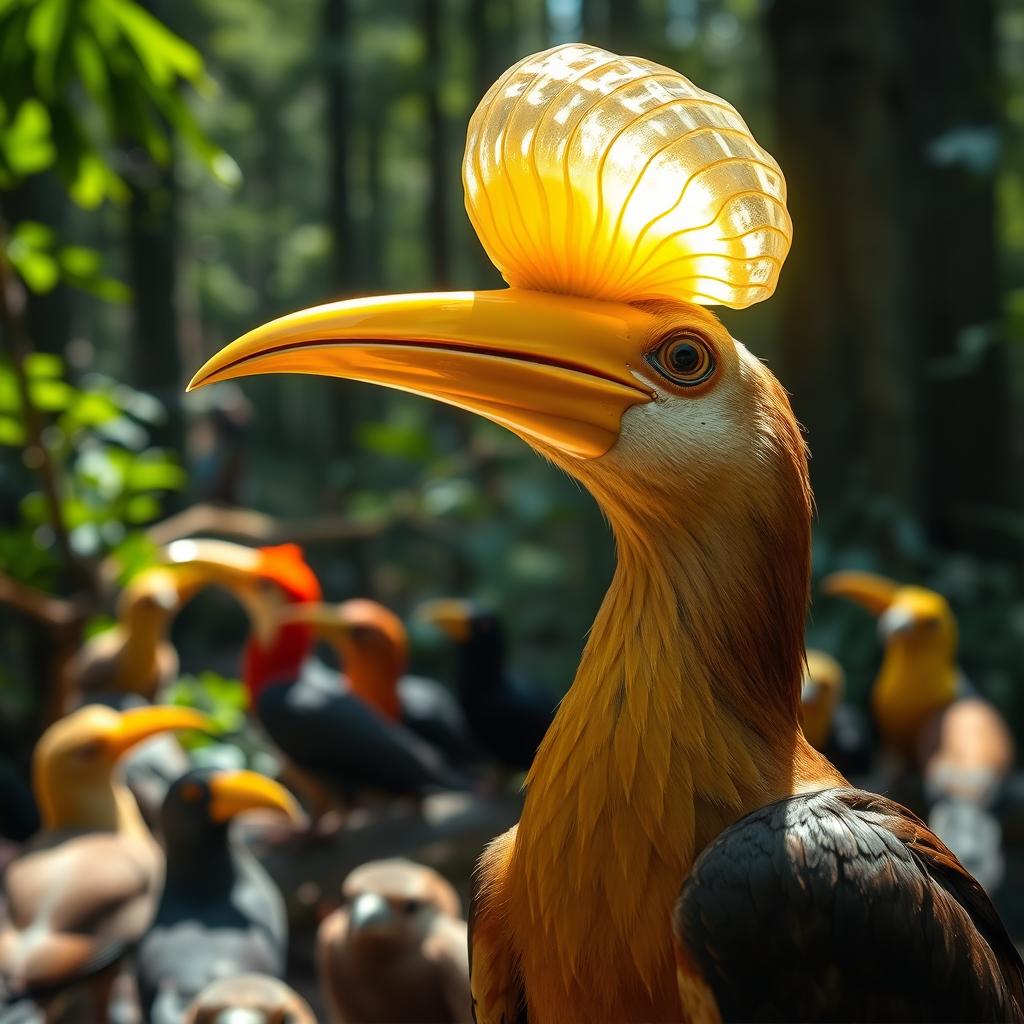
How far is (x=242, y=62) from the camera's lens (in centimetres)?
2377

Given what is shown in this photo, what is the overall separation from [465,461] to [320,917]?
4.70 metres

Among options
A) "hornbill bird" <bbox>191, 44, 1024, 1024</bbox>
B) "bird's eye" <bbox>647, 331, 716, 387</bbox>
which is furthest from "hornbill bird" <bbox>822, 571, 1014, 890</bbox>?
Answer: "bird's eye" <bbox>647, 331, 716, 387</bbox>

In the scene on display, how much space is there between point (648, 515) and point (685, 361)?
9.9 inches

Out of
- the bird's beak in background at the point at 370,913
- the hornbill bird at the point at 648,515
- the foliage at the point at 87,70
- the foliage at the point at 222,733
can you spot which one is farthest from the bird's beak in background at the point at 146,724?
the hornbill bird at the point at 648,515

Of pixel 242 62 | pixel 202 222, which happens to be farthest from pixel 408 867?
pixel 202 222

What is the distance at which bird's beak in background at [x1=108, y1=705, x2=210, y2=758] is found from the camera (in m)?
5.06

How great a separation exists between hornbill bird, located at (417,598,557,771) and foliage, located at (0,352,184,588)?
1866mm

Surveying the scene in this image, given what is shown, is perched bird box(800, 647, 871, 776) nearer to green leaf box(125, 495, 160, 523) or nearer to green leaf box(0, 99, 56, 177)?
green leaf box(125, 495, 160, 523)

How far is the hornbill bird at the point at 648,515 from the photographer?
6.18 ft

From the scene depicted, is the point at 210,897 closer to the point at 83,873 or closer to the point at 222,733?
the point at 83,873

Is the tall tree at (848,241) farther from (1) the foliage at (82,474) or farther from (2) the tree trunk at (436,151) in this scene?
(2) the tree trunk at (436,151)

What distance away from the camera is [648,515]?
2.04 metres

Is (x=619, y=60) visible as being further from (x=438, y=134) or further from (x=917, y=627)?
(x=438, y=134)

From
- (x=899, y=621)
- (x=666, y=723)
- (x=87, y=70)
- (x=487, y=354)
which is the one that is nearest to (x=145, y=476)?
(x=87, y=70)
